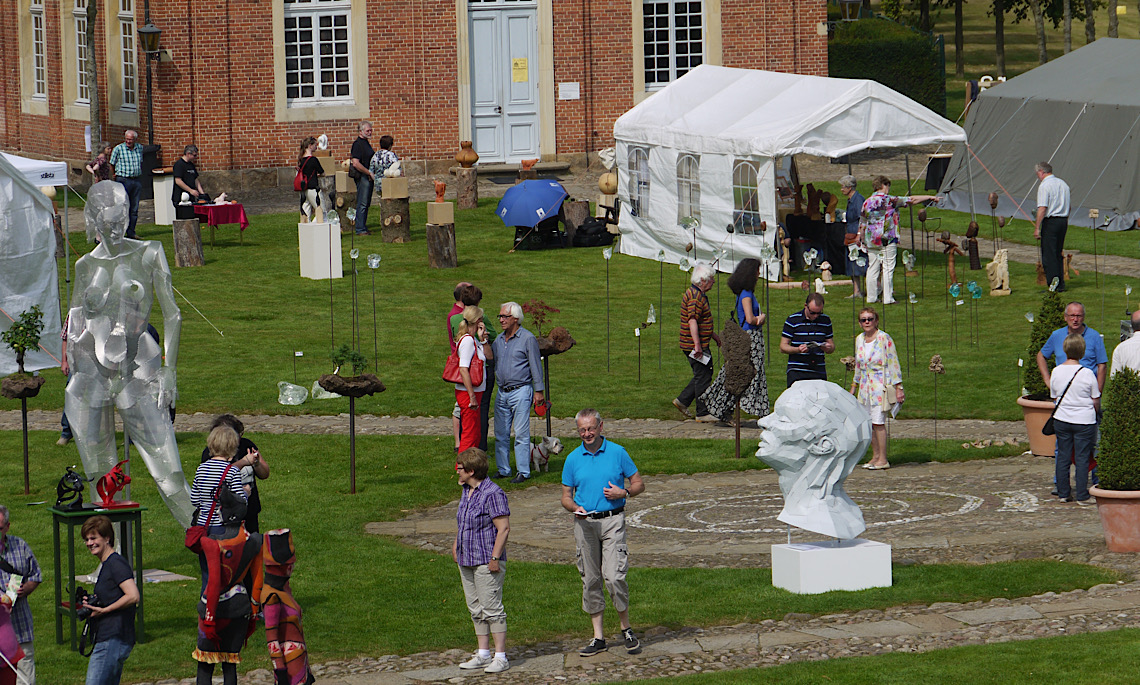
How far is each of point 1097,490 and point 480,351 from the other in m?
5.58

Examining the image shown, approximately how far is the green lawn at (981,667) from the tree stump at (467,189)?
22646 mm

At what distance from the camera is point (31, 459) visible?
16062mm

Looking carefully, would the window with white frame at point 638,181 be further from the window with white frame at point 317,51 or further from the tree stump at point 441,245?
the window with white frame at point 317,51

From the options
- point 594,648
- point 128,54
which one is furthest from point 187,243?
point 594,648

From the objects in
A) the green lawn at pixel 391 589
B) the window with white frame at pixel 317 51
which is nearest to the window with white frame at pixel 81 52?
the window with white frame at pixel 317 51

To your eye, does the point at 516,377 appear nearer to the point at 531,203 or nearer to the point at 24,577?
the point at 24,577

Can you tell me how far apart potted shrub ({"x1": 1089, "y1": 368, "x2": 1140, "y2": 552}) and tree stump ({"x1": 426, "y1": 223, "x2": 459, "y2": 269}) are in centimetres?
1512

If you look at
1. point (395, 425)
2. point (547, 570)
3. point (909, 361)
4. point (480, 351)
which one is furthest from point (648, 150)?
point (547, 570)

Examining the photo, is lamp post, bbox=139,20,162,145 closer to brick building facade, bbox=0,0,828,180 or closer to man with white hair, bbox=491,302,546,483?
brick building facade, bbox=0,0,828,180

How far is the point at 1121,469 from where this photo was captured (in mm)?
11914

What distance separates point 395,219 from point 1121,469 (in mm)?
17426

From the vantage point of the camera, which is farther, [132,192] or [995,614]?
[132,192]

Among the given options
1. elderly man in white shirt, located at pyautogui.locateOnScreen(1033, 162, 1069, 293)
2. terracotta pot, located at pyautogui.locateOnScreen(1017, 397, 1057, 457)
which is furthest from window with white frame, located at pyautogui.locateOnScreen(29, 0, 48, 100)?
terracotta pot, located at pyautogui.locateOnScreen(1017, 397, 1057, 457)

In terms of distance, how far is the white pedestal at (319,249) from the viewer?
2497 cm
